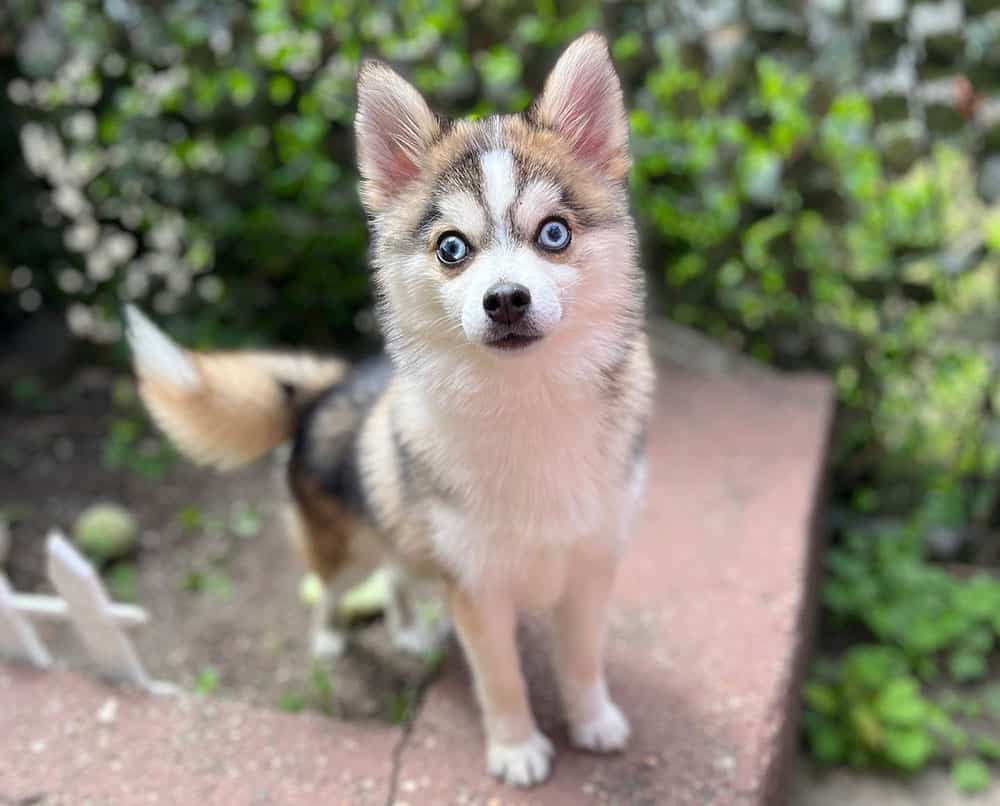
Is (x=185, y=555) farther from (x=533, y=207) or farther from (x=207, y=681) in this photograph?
(x=533, y=207)

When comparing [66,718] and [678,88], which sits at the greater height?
[678,88]

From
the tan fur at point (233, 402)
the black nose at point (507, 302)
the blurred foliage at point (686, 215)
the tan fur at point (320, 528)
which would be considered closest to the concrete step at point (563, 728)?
the tan fur at point (320, 528)

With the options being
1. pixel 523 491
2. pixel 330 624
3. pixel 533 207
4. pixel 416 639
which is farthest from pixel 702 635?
pixel 533 207

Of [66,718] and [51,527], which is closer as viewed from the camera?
[66,718]

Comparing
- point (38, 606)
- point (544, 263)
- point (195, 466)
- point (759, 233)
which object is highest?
point (544, 263)

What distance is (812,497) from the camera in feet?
9.61

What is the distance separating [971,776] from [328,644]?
179 centimetres

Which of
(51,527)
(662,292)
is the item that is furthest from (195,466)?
(662,292)

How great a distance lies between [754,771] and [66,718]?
60.4 inches

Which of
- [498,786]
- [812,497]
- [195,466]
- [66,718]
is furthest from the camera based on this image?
[195,466]

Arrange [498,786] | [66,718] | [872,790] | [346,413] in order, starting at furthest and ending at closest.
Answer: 1. [872,790]
2. [346,413]
3. [66,718]
4. [498,786]

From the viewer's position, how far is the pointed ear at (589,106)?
173 centimetres

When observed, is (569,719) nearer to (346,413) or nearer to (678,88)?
(346,413)

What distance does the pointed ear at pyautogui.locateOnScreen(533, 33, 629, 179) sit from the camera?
1.73 metres
